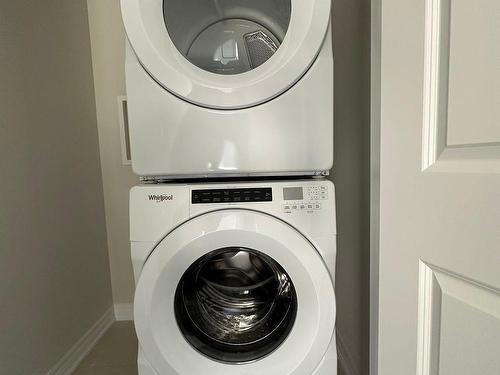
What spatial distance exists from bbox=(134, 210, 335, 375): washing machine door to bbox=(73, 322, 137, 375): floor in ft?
1.91

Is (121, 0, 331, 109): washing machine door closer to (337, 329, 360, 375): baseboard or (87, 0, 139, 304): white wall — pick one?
(87, 0, 139, 304): white wall

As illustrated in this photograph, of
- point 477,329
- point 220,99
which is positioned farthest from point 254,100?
point 477,329

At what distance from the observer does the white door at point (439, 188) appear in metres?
0.39

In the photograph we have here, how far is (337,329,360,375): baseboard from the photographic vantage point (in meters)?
1.16

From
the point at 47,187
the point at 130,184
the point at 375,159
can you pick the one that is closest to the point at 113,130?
the point at 130,184

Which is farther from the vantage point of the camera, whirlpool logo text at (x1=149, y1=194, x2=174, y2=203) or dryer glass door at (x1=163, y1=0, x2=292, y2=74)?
dryer glass door at (x1=163, y1=0, x2=292, y2=74)

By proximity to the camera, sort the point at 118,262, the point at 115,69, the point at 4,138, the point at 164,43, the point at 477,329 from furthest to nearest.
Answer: the point at 118,262
the point at 115,69
the point at 4,138
the point at 164,43
the point at 477,329

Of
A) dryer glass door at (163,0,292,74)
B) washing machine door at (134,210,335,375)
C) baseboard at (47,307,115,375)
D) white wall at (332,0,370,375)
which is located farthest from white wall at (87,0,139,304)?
white wall at (332,0,370,375)

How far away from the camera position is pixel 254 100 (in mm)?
824

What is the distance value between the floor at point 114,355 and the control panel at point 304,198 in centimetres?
98

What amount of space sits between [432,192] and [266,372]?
64 cm

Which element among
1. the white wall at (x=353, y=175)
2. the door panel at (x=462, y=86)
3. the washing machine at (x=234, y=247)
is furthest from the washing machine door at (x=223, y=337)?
the door panel at (x=462, y=86)

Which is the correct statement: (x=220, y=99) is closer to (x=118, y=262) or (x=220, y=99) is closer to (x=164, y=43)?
(x=164, y=43)

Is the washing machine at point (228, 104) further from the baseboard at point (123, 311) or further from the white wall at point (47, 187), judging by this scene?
the baseboard at point (123, 311)
